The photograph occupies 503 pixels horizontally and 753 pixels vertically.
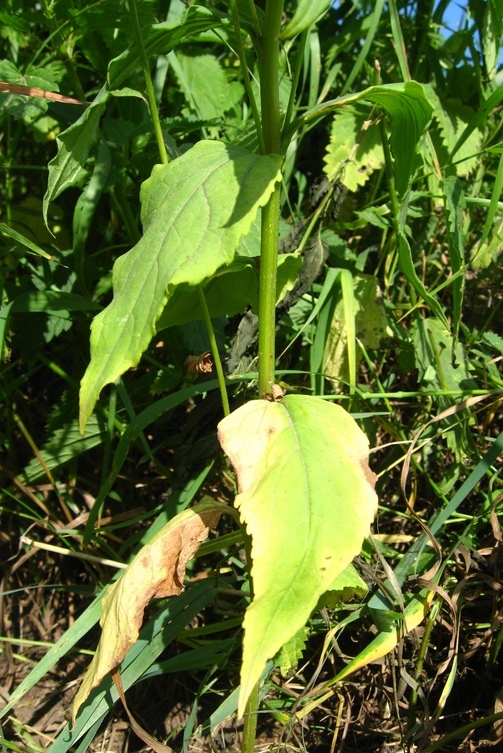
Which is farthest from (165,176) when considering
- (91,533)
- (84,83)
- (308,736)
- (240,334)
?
(308,736)

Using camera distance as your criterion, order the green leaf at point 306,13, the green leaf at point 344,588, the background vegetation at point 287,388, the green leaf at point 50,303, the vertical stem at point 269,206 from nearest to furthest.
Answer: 1. the green leaf at point 306,13
2. the vertical stem at point 269,206
3. the green leaf at point 344,588
4. the background vegetation at point 287,388
5. the green leaf at point 50,303

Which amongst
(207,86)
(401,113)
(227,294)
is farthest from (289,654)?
(207,86)

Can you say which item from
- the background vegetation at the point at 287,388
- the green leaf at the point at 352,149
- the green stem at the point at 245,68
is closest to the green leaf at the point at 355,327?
the background vegetation at the point at 287,388

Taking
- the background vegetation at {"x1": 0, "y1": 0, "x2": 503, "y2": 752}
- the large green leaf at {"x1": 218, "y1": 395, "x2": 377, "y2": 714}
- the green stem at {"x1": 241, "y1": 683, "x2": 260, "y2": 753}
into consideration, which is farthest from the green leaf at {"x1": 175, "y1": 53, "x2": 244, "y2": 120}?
the green stem at {"x1": 241, "y1": 683, "x2": 260, "y2": 753}

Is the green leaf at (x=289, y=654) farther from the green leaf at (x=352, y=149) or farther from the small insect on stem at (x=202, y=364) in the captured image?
the green leaf at (x=352, y=149)

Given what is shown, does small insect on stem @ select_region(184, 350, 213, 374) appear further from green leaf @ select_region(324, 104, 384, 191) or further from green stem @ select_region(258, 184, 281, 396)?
green leaf @ select_region(324, 104, 384, 191)

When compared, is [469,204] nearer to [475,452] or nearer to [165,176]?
[475,452]
